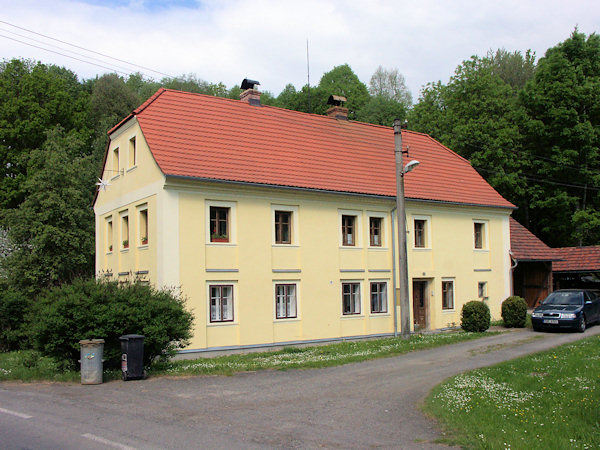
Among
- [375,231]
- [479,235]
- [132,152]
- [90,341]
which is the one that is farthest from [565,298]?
[90,341]

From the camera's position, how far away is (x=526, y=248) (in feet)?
105

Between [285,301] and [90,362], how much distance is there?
9448 millimetres

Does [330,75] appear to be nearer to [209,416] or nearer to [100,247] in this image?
[100,247]

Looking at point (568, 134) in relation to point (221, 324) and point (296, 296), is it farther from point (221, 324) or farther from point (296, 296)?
point (221, 324)

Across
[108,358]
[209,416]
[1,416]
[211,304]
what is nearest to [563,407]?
[209,416]

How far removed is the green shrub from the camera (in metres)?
23.5

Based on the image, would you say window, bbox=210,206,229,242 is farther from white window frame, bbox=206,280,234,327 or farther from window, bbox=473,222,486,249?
window, bbox=473,222,486,249

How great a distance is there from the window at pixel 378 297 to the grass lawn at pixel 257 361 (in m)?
3.83

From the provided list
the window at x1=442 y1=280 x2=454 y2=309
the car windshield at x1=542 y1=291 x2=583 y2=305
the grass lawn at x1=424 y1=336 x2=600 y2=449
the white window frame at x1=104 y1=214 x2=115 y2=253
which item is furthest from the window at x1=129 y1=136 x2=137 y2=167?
the car windshield at x1=542 y1=291 x2=583 y2=305

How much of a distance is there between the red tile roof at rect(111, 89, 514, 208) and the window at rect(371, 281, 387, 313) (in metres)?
3.86

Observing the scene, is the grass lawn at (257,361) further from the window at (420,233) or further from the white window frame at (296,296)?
the window at (420,233)

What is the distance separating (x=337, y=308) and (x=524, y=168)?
25672mm

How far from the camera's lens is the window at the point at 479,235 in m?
28.9

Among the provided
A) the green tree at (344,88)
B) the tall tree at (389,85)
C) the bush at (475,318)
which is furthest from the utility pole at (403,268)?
the tall tree at (389,85)
